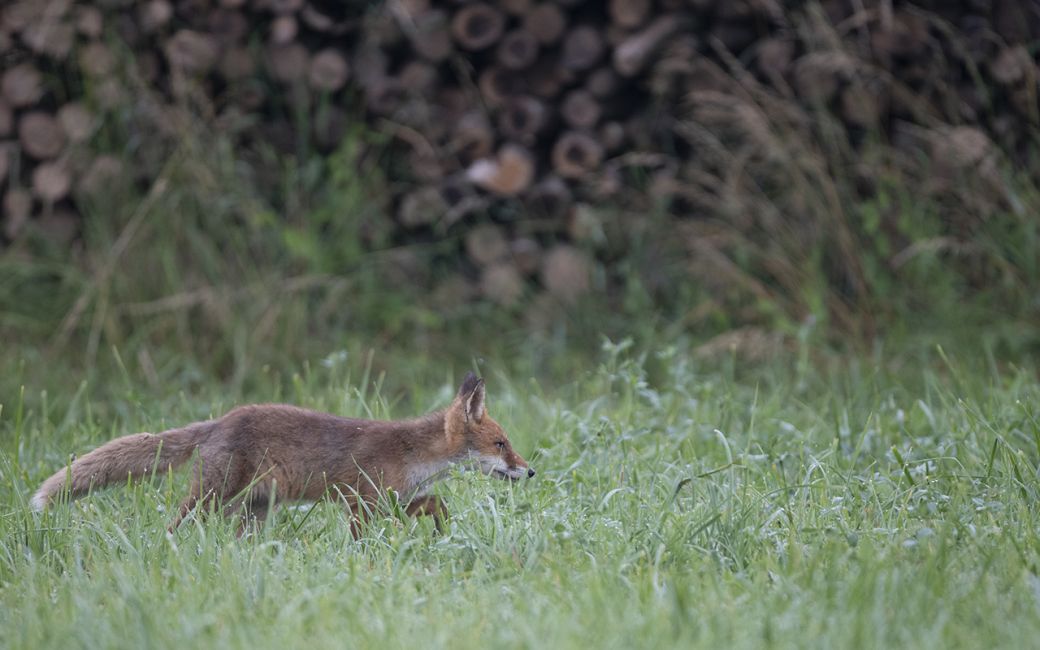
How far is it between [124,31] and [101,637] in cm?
508

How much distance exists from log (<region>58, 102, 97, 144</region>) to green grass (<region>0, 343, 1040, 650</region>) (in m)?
2.53

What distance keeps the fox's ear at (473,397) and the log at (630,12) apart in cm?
342

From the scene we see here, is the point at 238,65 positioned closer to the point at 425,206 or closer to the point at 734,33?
the point at 425,206

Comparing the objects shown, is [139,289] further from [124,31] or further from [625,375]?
[625,375]

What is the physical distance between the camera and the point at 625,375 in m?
4.86

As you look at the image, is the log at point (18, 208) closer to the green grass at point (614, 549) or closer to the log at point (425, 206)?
the log at point (425, 206)

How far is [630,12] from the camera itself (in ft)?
23.1

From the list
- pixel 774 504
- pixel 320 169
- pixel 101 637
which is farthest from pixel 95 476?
pixel 320 169

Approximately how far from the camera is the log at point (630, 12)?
704 cm

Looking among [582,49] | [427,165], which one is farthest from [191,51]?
[582,49]

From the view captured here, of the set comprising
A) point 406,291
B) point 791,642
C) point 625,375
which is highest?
point 791,642

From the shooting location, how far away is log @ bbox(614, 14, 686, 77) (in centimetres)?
693

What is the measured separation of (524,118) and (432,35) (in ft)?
2.28

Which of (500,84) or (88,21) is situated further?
(500,84)
